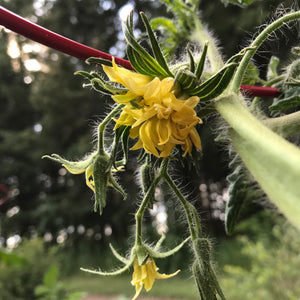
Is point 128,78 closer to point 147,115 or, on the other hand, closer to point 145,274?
point 147,115

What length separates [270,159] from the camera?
0.20 m

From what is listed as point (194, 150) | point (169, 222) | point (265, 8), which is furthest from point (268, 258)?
point (169, 222)

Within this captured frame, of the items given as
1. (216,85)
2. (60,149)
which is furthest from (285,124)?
(60,149)

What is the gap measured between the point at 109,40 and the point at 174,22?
7.19m

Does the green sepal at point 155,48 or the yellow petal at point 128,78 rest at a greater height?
the green sepal at point 155,48

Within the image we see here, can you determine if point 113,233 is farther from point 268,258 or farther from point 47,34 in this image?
point 47,34

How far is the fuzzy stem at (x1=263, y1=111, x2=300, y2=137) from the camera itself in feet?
1.01

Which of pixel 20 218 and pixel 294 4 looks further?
pixel 20 218

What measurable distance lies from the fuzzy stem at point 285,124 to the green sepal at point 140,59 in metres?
0.10

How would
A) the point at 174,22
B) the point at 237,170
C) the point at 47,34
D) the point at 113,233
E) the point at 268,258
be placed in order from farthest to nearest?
the point at 113,233 < the point at 268,258 < the point at 174,22 < the point at 237,170 < the point at 47,34

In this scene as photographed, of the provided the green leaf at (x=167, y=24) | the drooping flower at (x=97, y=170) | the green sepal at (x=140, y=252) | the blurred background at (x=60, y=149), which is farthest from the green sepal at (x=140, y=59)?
Answer: the blurred background at (x=60, y=149)

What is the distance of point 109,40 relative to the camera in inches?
295

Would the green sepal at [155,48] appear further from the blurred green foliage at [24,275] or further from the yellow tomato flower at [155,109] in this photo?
the blurred green foliage at [24,275]

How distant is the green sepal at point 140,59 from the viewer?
281 millimetres
